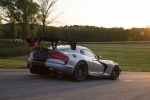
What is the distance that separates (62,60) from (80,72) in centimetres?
97

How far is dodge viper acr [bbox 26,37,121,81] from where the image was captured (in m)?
12.9

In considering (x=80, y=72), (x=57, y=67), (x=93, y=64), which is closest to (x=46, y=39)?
(x=57, y=67)

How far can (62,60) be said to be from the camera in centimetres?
1291

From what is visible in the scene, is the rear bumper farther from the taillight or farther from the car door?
the car door

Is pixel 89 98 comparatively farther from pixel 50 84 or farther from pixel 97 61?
pixel 97 61

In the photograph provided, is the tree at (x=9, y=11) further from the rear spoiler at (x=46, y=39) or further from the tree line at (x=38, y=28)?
the rear spoiler at (x=46, y=39)

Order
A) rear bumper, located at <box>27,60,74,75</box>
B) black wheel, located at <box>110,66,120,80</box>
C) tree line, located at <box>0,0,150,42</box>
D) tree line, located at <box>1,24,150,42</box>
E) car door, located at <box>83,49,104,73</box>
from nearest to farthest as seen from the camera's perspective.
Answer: rear bumper, located at <box>27,60,74,75</box> → car door, located at <box>83,49,104,73</box> → black wheel, located at <box>110,66,120,80</box> → tree line, located at <box>0,0,150,42</box> → tree line, located at <box>1,24,150,42</box>

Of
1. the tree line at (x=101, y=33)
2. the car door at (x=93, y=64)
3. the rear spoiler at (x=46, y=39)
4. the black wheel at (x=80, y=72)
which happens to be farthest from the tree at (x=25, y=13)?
the black wheel at (x=80, y=72)

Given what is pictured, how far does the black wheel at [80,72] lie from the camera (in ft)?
43.2

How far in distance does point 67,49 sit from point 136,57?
29982 millimetres

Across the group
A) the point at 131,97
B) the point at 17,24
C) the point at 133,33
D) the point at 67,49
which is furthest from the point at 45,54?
the point at 133,33

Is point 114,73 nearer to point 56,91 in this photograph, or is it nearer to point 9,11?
point 56,91

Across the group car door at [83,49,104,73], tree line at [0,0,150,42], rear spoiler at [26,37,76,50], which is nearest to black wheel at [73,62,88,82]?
car door at [83,49,104,73]

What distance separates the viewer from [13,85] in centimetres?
1091
